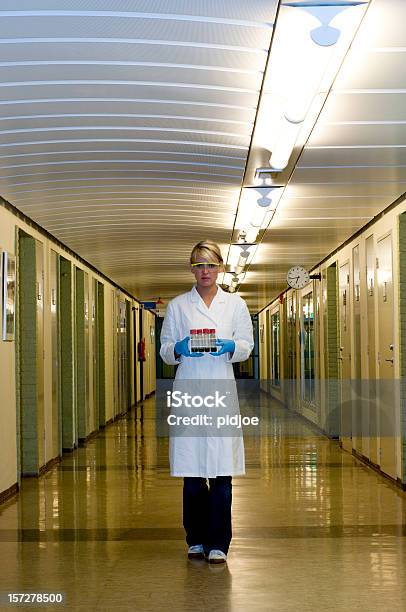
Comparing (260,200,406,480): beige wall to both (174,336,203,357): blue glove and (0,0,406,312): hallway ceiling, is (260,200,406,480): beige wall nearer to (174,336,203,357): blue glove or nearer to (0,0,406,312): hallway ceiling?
(0,0,406,312): hallway ceiling

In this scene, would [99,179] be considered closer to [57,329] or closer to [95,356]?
[57,329]

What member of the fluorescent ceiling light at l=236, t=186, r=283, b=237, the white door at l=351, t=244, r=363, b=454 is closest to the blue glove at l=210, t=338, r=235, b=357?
the fluorescent ceiling light at l=236, t=186, r=283, b=237

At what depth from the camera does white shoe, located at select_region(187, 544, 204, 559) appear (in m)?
5.19

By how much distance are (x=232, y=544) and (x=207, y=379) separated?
1.12 m

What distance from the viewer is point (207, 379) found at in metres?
5.05

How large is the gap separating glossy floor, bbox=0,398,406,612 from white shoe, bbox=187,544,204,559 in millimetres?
Answer: 44

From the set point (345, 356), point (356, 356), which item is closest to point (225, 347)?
point (356, 356)

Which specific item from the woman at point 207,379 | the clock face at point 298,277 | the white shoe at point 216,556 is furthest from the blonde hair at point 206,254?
the clock face at point 298,277

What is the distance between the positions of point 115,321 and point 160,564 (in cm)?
1266

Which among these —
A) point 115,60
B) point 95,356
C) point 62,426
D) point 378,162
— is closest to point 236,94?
point 115,60

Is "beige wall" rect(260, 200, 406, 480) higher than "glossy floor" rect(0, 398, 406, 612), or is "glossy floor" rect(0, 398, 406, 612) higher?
"beige wall" rect(260, 200, 406, 480)

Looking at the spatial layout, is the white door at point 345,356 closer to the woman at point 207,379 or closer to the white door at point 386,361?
the white door at point 386,361

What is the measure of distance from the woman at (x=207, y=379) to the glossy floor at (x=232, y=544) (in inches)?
7.7

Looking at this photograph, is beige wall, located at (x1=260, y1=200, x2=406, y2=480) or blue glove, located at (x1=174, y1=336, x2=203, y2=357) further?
beige wall, located at (x1=260, y1=200, x2=406, y2=480)
